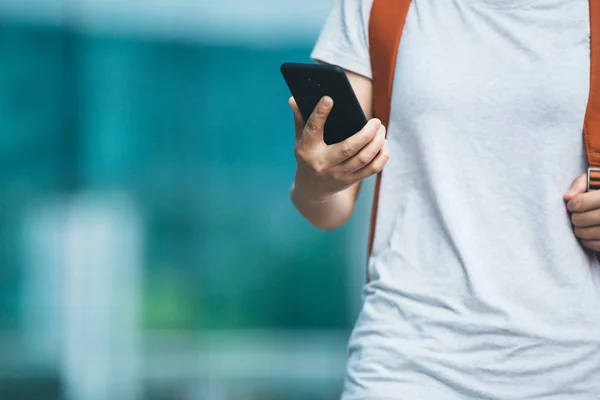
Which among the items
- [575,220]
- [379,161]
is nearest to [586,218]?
[575,220]

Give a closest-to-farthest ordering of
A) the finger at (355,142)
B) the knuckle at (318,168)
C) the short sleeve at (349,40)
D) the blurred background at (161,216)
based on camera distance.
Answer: the finger at (355,142) → the knuckle at (318,168) → the short sleeve at (349,40) → the blurred background at (161,216)

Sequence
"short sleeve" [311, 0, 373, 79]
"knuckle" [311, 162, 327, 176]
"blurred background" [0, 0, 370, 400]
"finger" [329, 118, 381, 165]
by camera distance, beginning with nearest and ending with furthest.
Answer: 1. "finger" [329, 118, 381, 165]
2. "knuckle" [311, 162, 327, 176]
3. "short sleeve" [311, 0, 373, 79]
4. "blurred background" [0, 0, 370, 400]

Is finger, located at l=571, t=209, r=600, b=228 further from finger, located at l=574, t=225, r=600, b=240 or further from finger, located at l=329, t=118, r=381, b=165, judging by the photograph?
finger, located at l=329, t=118, r=381, b=165

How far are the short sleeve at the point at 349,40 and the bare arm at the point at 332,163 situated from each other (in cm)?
3

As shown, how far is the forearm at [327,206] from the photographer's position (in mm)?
1981

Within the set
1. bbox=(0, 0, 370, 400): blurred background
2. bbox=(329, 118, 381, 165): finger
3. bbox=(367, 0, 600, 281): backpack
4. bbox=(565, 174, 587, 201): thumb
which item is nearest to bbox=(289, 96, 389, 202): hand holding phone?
bbox=(329, 118, 381, 165): finger

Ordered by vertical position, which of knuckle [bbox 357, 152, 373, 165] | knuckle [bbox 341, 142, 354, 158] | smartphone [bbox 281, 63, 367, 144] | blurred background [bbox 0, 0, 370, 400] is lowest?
blurred background [bbox 0, 0, 370, 400]

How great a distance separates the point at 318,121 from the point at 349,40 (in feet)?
0.93

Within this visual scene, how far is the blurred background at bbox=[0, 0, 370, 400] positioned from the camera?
20.3ft

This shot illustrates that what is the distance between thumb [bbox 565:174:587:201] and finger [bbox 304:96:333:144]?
18.3 inches

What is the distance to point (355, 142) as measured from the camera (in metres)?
1.66

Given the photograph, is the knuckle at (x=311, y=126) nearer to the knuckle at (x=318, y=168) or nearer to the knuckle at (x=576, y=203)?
the knuckle at (x=318, y=168)

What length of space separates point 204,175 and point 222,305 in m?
0.90

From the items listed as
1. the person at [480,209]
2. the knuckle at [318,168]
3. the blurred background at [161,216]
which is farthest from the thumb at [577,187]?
the blurred background at [161,216]
